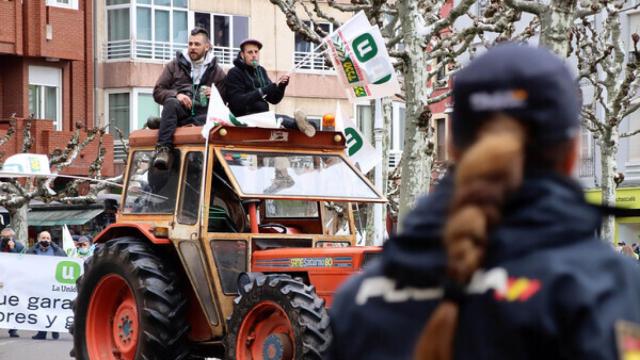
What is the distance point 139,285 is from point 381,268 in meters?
9.38

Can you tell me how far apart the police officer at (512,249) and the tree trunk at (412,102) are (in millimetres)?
17247

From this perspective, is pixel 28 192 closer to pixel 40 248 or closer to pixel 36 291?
pixel 40 248

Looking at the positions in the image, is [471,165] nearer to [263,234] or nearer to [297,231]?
[263,234]

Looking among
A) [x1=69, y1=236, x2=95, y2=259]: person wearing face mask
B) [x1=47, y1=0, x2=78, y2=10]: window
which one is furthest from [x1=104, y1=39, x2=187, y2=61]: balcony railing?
[x1=69, y1=236, x2=95, y2=259]: person wearing face mask

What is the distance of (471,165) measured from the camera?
266 cm

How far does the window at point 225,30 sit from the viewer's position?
48.9m

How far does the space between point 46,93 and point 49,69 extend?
0.76 m

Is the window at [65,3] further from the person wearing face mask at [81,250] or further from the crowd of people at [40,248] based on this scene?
the crowd of people at [40,248]

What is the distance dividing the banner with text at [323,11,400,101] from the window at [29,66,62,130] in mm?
29577

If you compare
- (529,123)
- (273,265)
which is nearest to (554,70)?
(529,123)

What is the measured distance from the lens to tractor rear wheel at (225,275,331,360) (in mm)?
10758

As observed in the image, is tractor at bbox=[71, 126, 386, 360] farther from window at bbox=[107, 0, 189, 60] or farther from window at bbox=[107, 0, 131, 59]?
window at bbox=[107, 0, 131, 59]

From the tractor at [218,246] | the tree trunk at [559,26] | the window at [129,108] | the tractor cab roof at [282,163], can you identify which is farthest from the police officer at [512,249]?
the window at [129,108]

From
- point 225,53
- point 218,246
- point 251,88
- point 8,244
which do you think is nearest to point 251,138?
point 251,88
